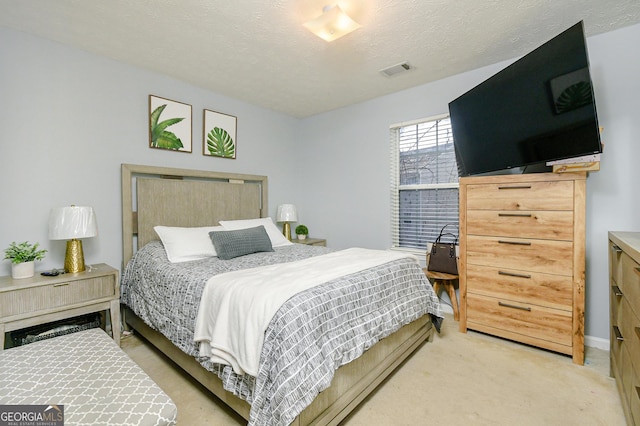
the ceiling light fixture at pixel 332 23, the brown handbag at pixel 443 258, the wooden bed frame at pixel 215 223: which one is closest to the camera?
the wooden bed frame at pixel 215 223

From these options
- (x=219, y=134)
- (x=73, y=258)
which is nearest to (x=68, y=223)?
(x=73, y=258)

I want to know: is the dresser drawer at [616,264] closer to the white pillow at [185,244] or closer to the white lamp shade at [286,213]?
the white pillow at [185,244]

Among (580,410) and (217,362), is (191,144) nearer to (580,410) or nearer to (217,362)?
(217,362)

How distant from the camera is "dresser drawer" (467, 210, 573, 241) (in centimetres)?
218

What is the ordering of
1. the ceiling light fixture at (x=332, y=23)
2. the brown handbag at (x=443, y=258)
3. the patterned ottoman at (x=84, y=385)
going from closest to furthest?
the patterned ottoman at (x=84, y=385), the ceiling light fixture at (x=332, y=23), the brown handbag at (x=443, y=258)

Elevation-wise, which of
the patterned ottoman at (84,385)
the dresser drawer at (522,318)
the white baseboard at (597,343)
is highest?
the patterned ottoman at (84,385)

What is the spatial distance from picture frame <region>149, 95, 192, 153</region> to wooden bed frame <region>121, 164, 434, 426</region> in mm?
283

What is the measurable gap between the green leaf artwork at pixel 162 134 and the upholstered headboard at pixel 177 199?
27cm

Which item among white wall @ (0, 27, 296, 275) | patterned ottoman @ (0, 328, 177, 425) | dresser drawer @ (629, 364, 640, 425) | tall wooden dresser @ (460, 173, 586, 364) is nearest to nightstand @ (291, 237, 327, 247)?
white wall @ (0, 27, 296, 275)

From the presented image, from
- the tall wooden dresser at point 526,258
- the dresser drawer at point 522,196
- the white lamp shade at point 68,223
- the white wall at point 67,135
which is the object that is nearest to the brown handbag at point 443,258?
the tall wooden dresser at point 526,258

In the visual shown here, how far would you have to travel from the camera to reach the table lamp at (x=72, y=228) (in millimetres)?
2141

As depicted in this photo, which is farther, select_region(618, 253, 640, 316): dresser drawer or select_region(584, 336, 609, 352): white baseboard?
select_region(584, 336, 609, 352): white baseboard

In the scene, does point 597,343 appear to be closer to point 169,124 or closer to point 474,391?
point 474,391

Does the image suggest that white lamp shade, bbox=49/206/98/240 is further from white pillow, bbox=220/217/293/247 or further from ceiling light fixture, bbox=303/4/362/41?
ceiling light fixture, bbox=303/4/362/41
